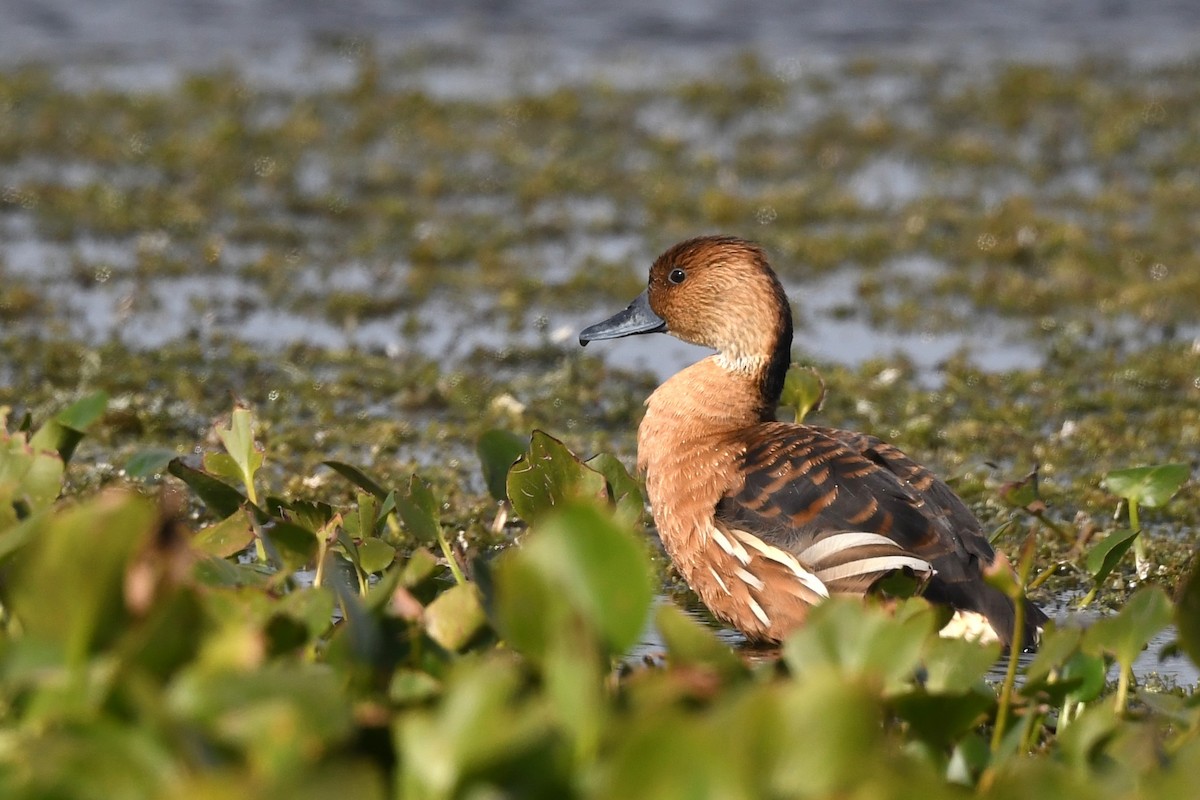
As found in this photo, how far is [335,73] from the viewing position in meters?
14.1

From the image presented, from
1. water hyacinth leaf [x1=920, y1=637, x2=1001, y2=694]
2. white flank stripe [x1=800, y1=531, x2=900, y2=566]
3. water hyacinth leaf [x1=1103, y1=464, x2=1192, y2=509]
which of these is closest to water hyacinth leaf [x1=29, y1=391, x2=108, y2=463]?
white flank stripe [x1=800, y1=531, x2=900, y2=566]

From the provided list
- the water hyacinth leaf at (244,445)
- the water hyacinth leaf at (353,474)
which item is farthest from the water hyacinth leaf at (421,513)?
the water hyacinth leaf at (244,445)

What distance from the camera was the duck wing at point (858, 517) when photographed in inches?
163

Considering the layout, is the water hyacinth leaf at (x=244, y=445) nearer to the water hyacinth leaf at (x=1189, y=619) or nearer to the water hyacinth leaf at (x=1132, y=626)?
the water hyacinth leaf at (x=1132, y=626)

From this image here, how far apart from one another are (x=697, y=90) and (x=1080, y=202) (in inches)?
143

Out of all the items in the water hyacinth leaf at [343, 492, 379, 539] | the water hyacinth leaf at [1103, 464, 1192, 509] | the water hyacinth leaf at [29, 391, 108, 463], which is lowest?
the water hyacinth leaf at [1103, 464, 1192, 509]

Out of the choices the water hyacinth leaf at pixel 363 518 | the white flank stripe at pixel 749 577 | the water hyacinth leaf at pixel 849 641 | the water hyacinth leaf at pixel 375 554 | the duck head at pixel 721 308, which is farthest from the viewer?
the duck head at pixel 721 308

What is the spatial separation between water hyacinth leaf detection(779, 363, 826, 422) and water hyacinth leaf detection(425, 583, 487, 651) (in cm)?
226

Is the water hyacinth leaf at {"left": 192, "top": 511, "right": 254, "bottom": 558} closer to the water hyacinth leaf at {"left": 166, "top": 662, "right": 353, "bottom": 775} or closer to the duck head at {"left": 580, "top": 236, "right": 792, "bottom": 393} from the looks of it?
the water hyacinth leaf at {"left": 166, "top": 662, "right": 353, "bottom": 775}

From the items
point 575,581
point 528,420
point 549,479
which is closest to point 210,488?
point 549,479

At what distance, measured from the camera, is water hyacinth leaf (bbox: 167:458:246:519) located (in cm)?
424

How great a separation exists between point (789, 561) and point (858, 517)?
8.4 inches

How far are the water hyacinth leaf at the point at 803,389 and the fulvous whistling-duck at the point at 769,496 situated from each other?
0.03m

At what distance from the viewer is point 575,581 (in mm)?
2492
